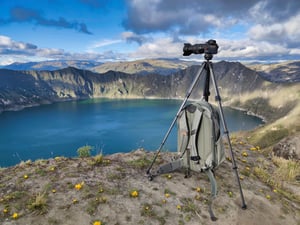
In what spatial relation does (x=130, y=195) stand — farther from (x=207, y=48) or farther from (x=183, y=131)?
(x=207, y=48)

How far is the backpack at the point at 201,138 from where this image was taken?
17.5ft

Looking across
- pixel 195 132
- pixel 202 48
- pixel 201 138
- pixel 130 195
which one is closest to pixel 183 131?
pixel 195 132

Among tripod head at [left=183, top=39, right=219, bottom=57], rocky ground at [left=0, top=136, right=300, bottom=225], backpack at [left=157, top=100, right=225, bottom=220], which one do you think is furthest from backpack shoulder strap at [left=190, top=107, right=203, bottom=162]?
tripod head at [left=183, top=39, right=219, bottom=57]

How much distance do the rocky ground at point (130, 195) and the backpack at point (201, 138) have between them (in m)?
0.63

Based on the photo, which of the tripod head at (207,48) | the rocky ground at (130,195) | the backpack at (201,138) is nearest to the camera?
the rocky ground at (130,195)

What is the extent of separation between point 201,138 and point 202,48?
2307mm

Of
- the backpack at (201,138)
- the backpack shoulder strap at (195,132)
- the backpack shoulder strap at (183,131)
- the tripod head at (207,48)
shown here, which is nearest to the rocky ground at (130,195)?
the backpack at (201,138)

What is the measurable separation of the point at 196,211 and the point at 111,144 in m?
90.2

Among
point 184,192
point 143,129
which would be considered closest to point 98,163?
point 184,192

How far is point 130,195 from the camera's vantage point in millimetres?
5203

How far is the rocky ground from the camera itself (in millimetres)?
4469

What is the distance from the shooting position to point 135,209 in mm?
4762

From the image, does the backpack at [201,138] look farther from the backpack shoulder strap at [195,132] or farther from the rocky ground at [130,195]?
the rocky ground at [130,195]

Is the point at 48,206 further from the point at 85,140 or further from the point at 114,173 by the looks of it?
the point at 85,140
